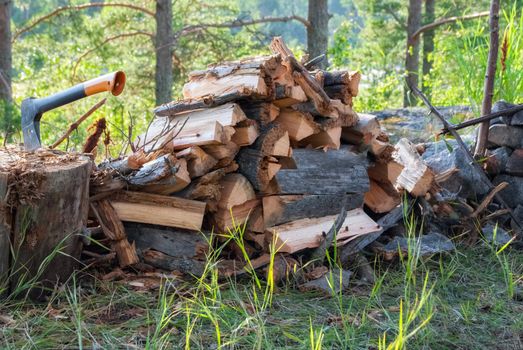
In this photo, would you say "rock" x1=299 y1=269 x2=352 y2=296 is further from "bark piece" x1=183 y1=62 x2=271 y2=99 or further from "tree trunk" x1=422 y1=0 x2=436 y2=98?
"tree trunk" x1=422 y1=0 x2=436 y2=98

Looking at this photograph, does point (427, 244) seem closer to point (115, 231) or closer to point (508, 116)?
point (508, 116)

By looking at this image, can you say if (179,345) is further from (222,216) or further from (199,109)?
(199,109)

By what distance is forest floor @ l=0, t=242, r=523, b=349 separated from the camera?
2.50m

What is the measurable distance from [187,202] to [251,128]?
486mm

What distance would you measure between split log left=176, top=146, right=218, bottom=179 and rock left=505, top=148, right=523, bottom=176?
2.04 meters

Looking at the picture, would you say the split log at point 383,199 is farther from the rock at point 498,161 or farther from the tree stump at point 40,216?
the tree stump at point 40,216

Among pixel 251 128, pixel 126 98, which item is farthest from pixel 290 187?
pixel 126 98

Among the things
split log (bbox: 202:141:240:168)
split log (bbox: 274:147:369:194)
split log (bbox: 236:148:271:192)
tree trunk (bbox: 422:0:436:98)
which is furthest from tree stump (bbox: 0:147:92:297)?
tree trunk (bbox: 422:0:436:98)

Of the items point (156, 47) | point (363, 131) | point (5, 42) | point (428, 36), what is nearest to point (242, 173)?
point (363, 131)

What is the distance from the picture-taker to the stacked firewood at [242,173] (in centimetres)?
325

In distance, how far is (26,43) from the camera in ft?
38.1

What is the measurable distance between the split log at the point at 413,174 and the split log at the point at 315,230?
0.36 meters

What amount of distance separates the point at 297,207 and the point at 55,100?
4.52 feet

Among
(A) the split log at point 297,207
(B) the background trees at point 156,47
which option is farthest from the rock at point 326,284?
(B) the background trees at point 156,47
